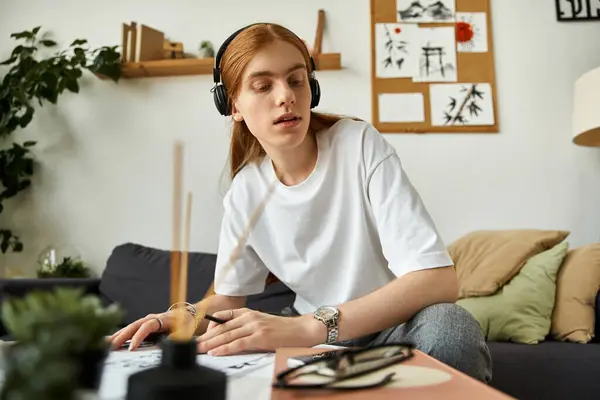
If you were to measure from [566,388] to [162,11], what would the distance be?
2.16 m

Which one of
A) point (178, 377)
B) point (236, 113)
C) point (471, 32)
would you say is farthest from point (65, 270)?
point (178, 377)

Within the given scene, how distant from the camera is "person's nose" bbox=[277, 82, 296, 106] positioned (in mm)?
1147

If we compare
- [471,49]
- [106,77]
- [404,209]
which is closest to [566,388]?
[404,209]

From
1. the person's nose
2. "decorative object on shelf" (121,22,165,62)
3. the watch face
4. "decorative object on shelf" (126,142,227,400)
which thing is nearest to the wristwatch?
the watch face

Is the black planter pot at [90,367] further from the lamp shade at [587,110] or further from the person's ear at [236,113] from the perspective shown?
the lamp shade at [587,110]

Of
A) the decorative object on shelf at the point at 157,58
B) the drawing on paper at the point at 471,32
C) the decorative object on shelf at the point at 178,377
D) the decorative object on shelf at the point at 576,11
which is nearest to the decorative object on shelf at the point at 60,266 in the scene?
the decorative object on shelf at the point at 157,58

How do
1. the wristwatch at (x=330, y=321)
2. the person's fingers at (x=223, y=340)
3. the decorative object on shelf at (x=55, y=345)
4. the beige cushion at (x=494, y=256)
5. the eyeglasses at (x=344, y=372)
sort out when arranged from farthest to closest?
the beige cushion at (x=494, y=256) < the wristwatch at (x=330, y=321) < the person's fingers at (x=223, y=340) < the eyeglasses at (x=344, y=372) < the decorative object on shelf at (x=55, y=345)

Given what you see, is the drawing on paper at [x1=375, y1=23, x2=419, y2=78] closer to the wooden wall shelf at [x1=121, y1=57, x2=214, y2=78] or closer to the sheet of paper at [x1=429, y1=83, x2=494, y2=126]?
the sheet of paper at [x1=429, y1=83, x2=494, y2=126]

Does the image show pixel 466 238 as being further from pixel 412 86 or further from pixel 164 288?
pixel 164 288

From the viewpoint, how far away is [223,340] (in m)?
0.81

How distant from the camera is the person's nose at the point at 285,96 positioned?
1.15 m

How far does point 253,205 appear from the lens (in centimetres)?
131

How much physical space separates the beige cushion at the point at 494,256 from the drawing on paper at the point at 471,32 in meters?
0.86

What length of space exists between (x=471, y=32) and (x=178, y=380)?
2.41m
